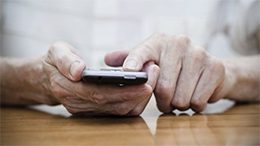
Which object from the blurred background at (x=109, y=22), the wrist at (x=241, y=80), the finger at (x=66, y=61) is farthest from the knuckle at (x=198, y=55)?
the blurred background at (x=109, y=22)

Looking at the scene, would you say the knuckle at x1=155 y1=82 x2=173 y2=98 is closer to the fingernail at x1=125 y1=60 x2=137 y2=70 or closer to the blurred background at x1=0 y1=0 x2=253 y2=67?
the fingernail at x1=125 y1=60 x2=137 y2=70

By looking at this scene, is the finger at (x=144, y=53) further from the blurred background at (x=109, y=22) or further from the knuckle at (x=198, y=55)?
the blurred background at (x=109, y=22)

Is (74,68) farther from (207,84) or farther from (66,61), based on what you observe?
(207,84)

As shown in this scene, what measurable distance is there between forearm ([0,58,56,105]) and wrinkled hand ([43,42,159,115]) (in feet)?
0.24

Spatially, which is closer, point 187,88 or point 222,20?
point 187,88

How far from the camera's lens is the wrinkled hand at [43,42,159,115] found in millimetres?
644

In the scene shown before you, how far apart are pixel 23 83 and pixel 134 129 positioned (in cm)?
35

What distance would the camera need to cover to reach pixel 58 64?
699mm

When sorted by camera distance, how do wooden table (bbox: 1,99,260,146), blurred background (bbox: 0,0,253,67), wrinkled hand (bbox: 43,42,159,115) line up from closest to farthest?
wooden table (bbox: 1,99,260,146) → wrinkled hand (bbox: 43,42,159,115) → blurred background (bbox: 0,0,253,67)

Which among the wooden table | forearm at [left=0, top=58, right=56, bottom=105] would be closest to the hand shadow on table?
the wooden table

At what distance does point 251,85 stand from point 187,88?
247mm

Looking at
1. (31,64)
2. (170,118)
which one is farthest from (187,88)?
(31,64)

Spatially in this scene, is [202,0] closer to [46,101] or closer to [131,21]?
[131,21]

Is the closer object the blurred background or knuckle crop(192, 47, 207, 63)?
knuckle crop(192, 47, 207, 63)
